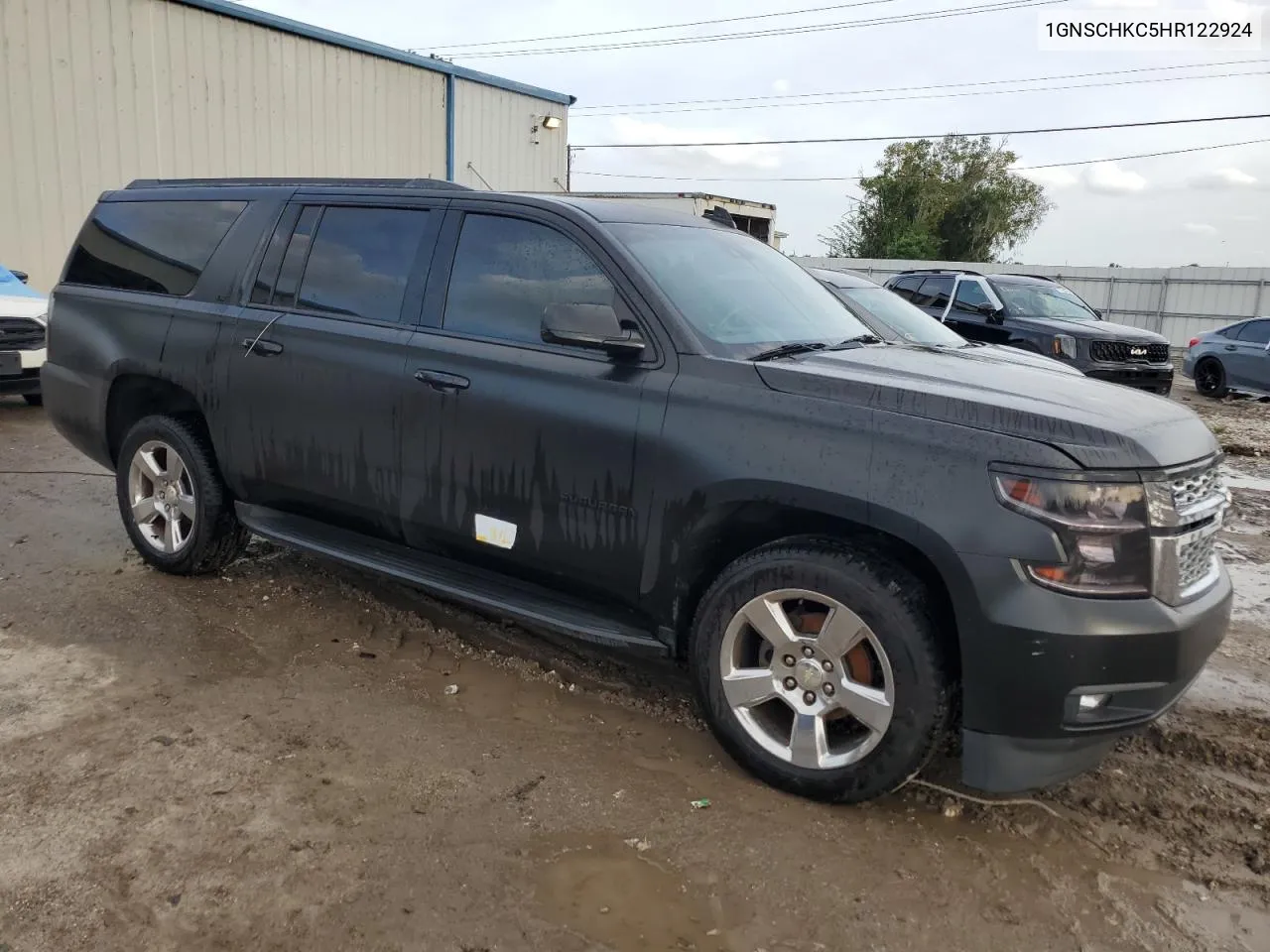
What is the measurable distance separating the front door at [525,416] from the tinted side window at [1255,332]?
15.3 metres

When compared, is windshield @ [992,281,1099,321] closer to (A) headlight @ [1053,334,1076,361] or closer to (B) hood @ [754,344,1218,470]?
(A) headlight @ [1053,334,1076,361]

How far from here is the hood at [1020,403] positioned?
274cm

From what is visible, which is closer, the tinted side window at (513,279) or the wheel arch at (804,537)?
the wheel arch at (804,537)

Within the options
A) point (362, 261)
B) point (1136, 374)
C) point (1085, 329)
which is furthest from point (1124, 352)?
point (362, 261)

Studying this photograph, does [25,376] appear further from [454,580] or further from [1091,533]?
[1091,533]

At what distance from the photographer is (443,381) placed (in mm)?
3775

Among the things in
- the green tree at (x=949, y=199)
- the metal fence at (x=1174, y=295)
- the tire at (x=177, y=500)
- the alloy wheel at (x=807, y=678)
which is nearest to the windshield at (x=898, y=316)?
the alloy wheel at (x=807, y=678)

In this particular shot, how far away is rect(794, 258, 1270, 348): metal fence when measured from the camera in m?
25.4

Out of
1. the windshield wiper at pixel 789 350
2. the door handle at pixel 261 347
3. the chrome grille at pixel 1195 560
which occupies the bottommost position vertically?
the chrome grille at pixel 1195 560

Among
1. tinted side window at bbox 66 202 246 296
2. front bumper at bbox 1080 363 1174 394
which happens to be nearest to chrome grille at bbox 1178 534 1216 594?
tinted side window at bbox 66 202 246 296

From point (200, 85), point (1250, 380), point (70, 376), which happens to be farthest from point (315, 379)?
point (1250, 380)

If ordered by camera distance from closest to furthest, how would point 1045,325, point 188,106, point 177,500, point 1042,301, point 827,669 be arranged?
point 827,669 < point 177,500 < point 1045,325 < point 1042,301 < point 188,106

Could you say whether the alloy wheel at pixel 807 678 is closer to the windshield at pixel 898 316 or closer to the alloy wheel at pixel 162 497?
the alloy wheel at pixel 162 497

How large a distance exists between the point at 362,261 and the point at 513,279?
0.83 metres
